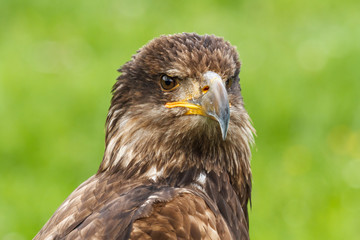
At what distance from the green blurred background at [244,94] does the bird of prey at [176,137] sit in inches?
121

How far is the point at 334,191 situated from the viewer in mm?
8758

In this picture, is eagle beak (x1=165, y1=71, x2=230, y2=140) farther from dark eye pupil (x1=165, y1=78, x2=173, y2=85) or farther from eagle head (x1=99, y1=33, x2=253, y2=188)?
dark eye pupil (x1=165, y1=78, x2=173, y2=85)

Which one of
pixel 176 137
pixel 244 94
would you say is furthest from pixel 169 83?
pixel 244 94

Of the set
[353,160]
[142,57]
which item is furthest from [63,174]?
[142,57]

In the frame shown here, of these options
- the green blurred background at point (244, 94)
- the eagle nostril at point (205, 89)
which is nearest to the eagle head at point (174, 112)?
the eagle nostril at point (205, 89)

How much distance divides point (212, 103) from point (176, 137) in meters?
0.37

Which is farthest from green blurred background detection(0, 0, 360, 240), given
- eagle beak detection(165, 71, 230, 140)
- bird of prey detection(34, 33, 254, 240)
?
eagle beak detection(165, 71, 230, 140)

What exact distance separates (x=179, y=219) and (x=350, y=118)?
5.45m

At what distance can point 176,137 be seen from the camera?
16.8 ft

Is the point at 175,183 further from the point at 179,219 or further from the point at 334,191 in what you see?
the point at 334,191

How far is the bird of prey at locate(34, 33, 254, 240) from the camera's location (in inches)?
193

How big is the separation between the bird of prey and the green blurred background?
3084 millimetres

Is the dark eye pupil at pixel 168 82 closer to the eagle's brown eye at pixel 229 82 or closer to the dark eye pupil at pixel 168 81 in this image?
the dark eye pupil at pixel 168 81

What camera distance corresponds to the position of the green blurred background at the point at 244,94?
8.56m
